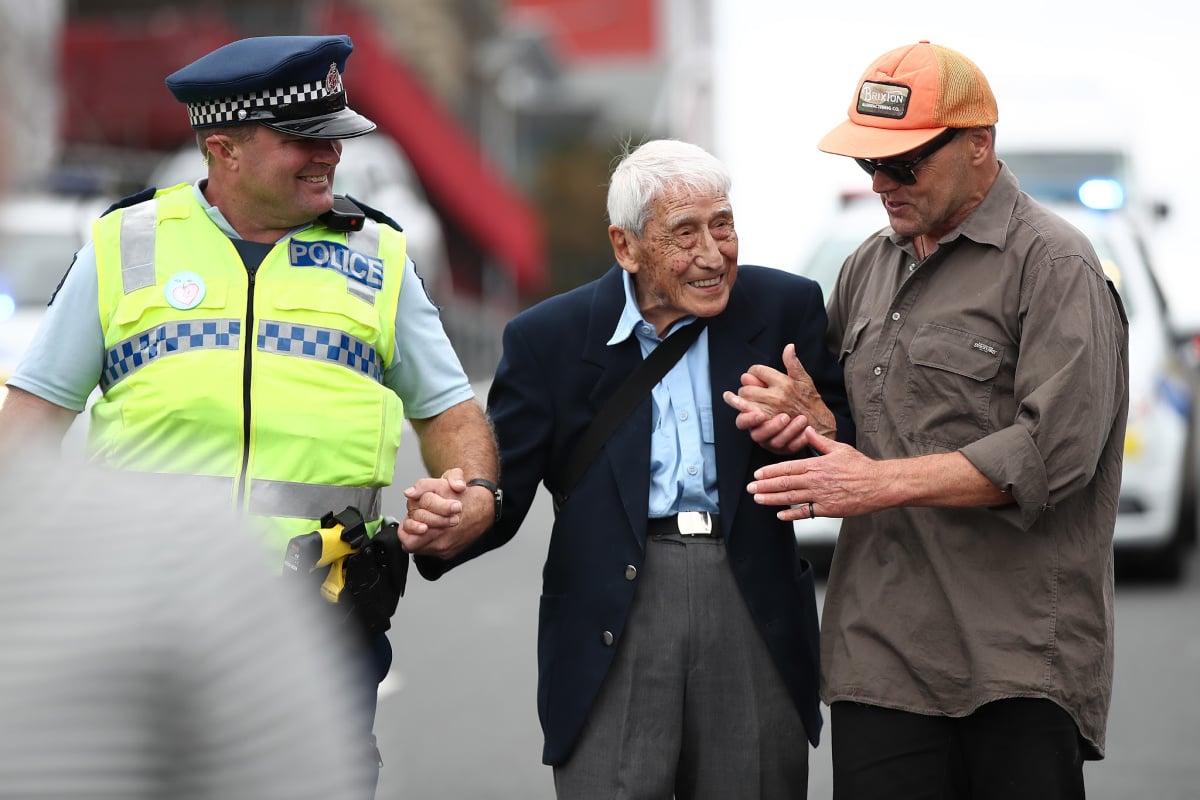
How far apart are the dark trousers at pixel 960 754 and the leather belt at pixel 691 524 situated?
0.46 metres

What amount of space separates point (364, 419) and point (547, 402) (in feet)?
1.51

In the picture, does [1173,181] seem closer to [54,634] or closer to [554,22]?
[54,634]

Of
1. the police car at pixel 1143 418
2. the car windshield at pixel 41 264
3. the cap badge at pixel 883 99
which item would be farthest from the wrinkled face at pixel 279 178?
the car windshield at pixel 41 264

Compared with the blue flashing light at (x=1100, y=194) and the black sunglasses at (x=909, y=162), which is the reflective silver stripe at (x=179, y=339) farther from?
the blue flashing light at (x=1100, y=194)

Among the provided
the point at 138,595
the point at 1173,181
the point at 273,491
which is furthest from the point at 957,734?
the point at 1173,181

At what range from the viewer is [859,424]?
3.78 metres

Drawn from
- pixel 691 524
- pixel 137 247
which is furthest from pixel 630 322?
pixel 137 247

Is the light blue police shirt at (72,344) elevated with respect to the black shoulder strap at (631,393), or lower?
elevated

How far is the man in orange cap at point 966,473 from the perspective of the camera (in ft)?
11.5

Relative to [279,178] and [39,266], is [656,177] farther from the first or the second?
[39,266]

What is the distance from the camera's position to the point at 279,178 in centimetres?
371

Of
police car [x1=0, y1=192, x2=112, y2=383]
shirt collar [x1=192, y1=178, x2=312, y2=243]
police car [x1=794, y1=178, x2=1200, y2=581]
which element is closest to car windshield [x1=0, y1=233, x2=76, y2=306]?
police car [x1=0, y1=192, x2=112, y2=383]

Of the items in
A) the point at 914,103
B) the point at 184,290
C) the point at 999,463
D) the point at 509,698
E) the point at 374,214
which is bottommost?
the point at 509,698

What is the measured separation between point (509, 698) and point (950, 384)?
431 centimetres
